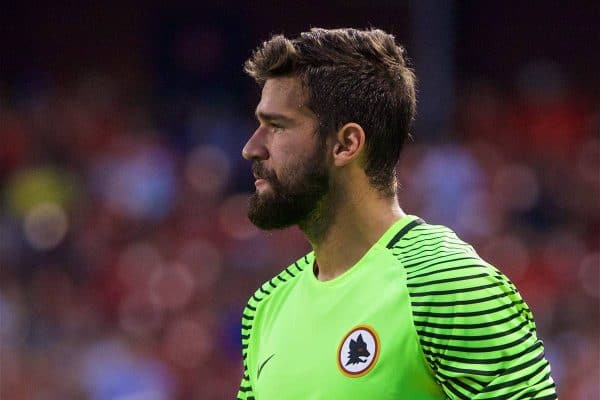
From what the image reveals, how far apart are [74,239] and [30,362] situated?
3.49 ft

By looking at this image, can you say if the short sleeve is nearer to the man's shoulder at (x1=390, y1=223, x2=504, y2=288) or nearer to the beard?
the man's shoulder at (x1=390, y1=223, x2=504, y2=288)

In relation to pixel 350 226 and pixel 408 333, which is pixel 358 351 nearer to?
pixel 408 333

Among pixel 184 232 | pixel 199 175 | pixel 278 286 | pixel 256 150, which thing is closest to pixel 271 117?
pixel 256 150

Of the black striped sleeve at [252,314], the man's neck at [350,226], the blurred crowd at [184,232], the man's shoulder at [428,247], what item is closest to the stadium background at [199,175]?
the blurred crowd at [184,232]

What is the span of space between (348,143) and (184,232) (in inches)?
225

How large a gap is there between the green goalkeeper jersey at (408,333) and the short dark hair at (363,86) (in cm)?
18

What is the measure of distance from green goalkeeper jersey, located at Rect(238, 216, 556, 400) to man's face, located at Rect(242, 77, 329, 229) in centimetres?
19

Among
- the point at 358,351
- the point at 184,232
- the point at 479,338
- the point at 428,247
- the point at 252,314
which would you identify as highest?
the point at 184,232

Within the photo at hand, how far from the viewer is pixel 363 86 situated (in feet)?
8.41

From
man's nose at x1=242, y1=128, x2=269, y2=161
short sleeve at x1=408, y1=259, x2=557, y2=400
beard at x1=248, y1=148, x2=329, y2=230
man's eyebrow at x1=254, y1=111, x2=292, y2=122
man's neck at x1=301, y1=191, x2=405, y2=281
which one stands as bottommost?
short sleeve at x1=408, y1=259, x2=557, y2=400

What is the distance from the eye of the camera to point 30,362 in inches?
292

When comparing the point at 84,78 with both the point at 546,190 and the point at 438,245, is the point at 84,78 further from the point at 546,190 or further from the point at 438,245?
the point at 438,245

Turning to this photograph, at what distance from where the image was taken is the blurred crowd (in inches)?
297

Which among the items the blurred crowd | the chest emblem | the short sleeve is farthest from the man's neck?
the blurred crowd
